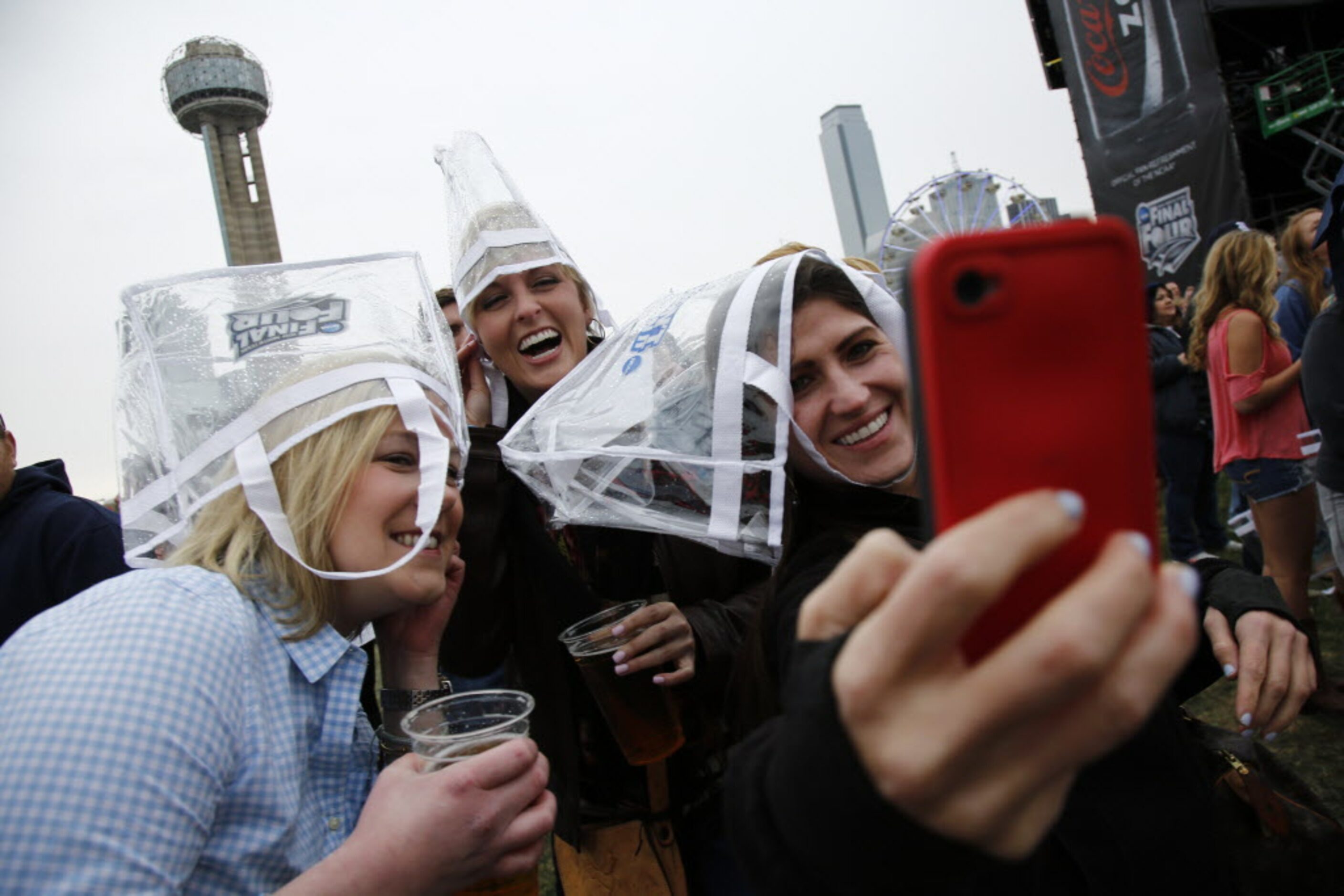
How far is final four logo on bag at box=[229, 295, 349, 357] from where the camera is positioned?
1687 mm

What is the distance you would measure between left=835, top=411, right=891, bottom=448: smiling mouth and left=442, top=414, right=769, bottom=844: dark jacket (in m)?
0.66

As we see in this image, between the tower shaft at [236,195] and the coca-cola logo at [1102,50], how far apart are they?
176 feet

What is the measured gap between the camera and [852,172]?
80.8 m

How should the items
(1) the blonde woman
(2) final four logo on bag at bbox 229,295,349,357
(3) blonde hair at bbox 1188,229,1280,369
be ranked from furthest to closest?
(1) the blonde woman, (3) blonde hair at bbox 1188,229,1280,369, (2) final four logo on bag at bbox 229,295,349,357

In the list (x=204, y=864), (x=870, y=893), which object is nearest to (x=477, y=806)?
(x=204, y=864)

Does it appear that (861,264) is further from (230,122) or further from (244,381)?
(230,122)

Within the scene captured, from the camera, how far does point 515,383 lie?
258 cm

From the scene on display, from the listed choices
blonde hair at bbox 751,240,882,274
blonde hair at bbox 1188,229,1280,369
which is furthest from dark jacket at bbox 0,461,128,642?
A: blonde hair at bbox 1188,229,1280,369

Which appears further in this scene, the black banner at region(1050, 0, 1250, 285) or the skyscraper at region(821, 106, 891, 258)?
the skyscraper at region(821, 106, 891, 258)

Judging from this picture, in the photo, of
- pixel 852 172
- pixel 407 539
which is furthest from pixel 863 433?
pixel 852 172

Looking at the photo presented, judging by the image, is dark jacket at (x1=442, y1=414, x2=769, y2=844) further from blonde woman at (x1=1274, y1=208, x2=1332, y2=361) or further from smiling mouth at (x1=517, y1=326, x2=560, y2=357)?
blonde woman at (x1=1274, y1=208, x2=1332, y2=361)

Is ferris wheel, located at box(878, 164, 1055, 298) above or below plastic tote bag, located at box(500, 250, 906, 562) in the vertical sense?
above

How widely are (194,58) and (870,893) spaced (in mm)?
68487

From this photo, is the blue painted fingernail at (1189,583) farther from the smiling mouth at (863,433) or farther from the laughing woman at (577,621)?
the laughing woman at (577,621)
